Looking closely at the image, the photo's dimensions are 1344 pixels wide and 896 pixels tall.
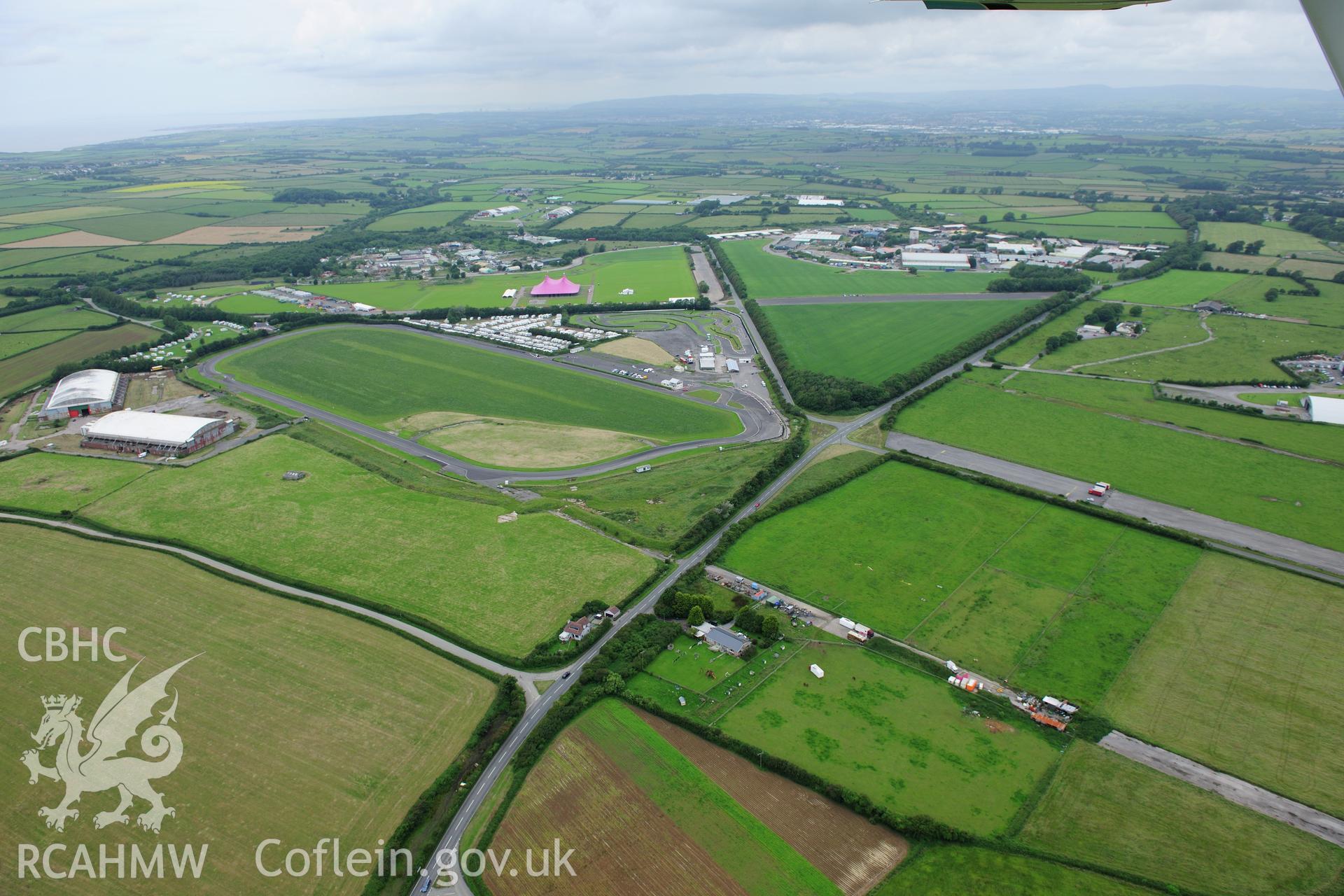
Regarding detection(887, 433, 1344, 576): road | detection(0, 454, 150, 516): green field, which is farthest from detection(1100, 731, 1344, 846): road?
detection(0, 454, 150, 516): green field

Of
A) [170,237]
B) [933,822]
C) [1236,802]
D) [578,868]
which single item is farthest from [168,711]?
[170,237]

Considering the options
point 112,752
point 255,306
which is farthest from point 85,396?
point 112,752

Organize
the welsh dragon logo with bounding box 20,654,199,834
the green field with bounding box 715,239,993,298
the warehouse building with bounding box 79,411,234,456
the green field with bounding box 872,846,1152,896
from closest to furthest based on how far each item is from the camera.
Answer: the green field with bounding box 872,846,1152,896
the welsh dragon logo with bounding box 20,654,199,834
the warehouse building with bounding box 79,411,234,456
the green field with bounding box 715,239,993,298

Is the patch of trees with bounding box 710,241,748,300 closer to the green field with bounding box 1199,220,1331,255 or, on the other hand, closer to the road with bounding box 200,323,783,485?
the road with bounding box 200,323,783,485

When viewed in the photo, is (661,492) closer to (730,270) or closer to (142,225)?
(730,270)

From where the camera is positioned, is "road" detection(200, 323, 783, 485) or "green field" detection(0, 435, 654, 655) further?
"road" detection(200, 323, 783, 485)

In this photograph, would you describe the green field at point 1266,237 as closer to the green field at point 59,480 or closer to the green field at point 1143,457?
the green field at point 1143,457
